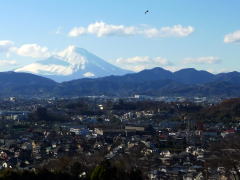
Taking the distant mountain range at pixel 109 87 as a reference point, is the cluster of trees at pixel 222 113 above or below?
below

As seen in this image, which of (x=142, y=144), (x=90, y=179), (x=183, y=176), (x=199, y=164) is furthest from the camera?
(x=142, y=144)

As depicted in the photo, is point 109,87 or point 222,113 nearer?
point 222,113

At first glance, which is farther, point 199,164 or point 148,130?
point 148,130

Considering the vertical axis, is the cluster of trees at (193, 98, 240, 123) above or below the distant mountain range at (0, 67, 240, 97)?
below

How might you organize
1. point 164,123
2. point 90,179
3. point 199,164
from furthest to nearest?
1. point 164,123
2. point 199,164
3. point 90,179

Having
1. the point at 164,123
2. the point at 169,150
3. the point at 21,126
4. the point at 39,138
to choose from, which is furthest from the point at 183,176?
the point at 164,123

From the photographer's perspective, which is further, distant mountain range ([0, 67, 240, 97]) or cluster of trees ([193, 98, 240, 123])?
distant mountain range ([0, 67, 240, 97])

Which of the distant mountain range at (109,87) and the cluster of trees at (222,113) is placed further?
the distant mountain range at (109,87)

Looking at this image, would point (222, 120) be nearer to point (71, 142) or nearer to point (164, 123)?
point (164, 123)

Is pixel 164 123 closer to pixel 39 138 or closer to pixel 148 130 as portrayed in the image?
pixel 148 130

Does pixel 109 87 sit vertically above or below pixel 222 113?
above
